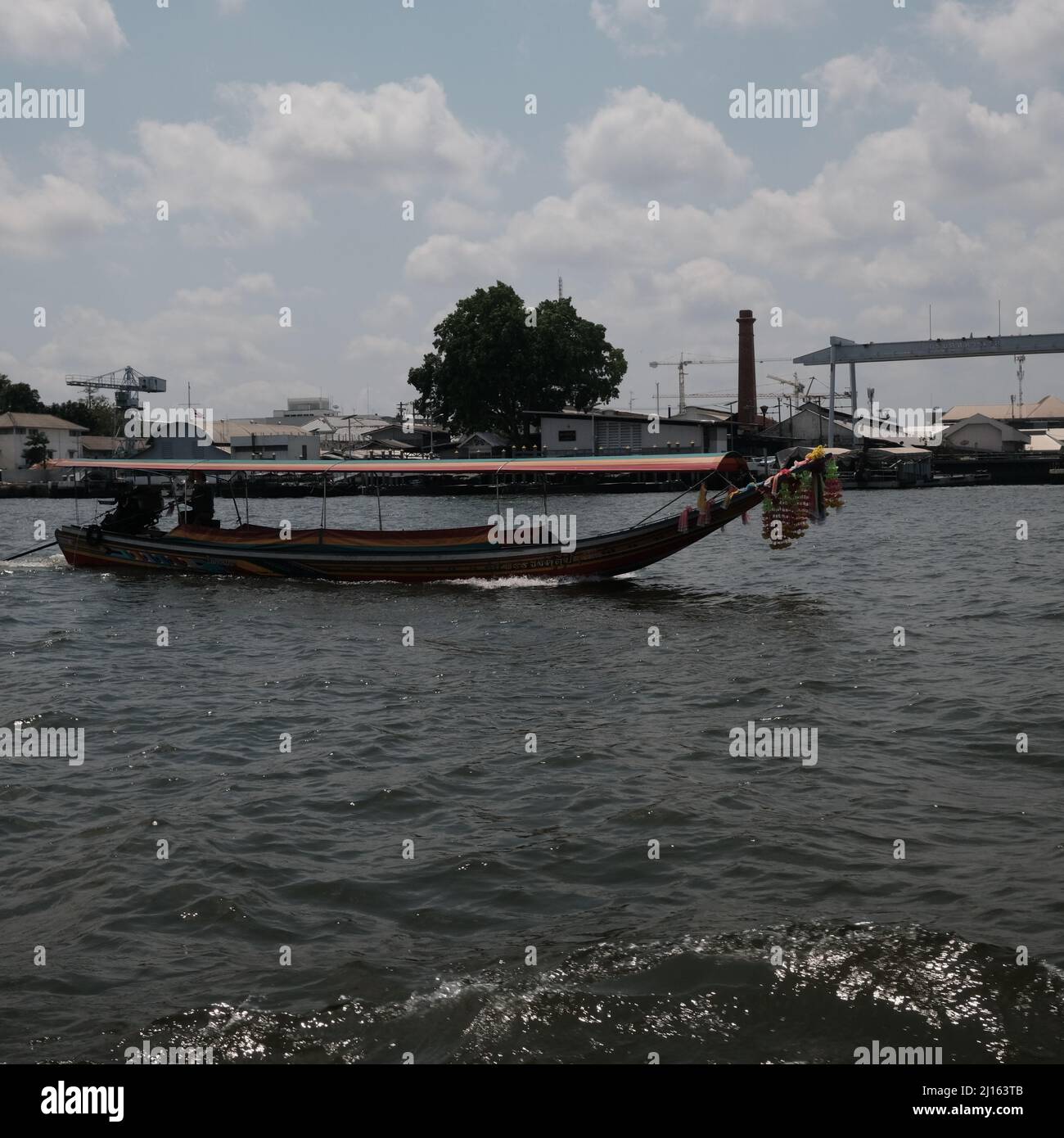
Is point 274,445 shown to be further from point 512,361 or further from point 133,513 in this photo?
point 133,513

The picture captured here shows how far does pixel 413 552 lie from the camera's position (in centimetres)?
2367

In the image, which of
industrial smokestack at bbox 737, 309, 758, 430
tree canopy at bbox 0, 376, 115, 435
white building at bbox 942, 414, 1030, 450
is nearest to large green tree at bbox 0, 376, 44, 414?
tree canopy at bbox 0, 376, 115, 435

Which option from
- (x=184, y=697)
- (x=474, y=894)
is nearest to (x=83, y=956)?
(x=474, y=894)

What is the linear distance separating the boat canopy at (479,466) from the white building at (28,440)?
61.3 meters

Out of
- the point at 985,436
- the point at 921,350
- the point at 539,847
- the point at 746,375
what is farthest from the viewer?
the point at 985,436

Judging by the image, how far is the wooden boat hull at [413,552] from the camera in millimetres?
22875

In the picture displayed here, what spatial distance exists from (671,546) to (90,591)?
1268 centimetres

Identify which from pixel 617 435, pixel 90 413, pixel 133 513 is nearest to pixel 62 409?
pixel 90 413

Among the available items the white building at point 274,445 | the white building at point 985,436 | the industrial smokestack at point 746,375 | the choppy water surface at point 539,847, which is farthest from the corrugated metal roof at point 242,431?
the choppy water surface at point 539,847

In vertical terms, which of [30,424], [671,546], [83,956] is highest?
[30,424]

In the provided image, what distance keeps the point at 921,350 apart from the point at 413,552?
Answer: 182 feet

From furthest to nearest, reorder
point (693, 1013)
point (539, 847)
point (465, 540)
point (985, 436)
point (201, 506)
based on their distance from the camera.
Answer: point (985, 436) → point (201, 506) → point (465, 540) → point (539, 847) → point (693, 1013)

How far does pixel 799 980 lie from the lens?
6.34 metres
